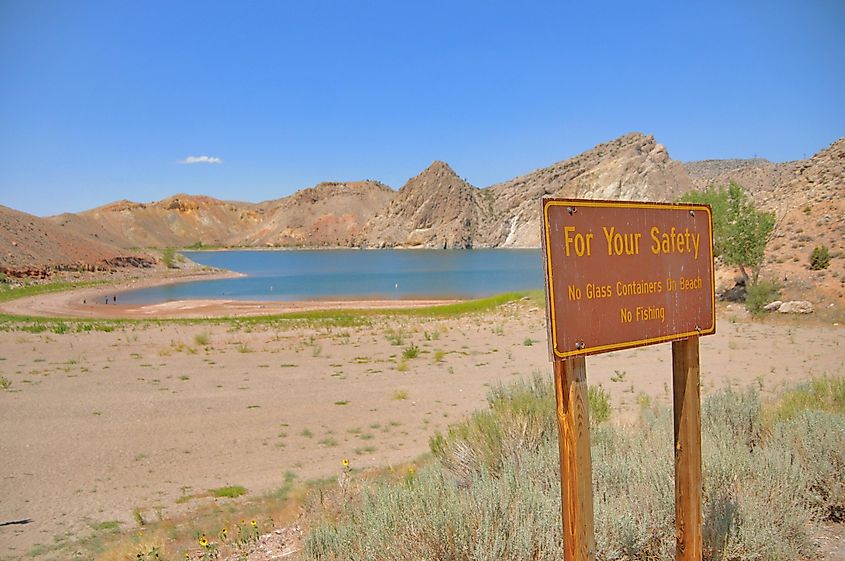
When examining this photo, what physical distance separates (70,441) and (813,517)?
10.1 m

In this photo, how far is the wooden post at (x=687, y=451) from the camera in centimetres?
337

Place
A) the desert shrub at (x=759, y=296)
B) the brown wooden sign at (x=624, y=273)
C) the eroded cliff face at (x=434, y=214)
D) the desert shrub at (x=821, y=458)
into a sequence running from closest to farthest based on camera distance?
1. the brown wooden sign at (x=624, y=273)
2. the desert shrub at (x=821, y=458)
3. the desert shrub at (x=759, y=296)
4. the eroded cliff face at (x=434, y=214)

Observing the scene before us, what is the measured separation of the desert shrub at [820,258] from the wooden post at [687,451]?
78.2 ft

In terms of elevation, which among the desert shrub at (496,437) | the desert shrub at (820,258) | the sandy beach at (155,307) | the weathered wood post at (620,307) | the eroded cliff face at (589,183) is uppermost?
the eroded cliff face at (589,183)

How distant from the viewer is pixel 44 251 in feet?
215

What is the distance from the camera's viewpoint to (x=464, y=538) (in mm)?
3484

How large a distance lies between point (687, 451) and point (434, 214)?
172236mm

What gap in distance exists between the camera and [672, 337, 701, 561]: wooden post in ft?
11.1

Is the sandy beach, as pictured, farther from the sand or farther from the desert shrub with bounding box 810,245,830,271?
the desert shrub with bounding box 810,245,830,271

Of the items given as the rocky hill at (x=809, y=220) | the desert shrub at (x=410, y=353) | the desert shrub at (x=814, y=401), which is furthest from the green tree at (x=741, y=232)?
the desert shrub at (x=814, y=401)

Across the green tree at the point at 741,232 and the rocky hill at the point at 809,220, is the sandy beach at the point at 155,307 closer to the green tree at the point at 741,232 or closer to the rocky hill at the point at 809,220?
the green tree at the point at 741,232

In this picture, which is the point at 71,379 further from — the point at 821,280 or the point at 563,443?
the point at 821,280

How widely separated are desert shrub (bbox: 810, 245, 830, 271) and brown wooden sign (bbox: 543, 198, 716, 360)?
23.7 m

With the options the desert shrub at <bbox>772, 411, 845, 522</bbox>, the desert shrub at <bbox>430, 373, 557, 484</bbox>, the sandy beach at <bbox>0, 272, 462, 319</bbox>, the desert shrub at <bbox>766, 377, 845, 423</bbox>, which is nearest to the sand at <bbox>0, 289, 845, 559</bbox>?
the desert shrub at <bbox>430, 373, 557, 484</bbox>
